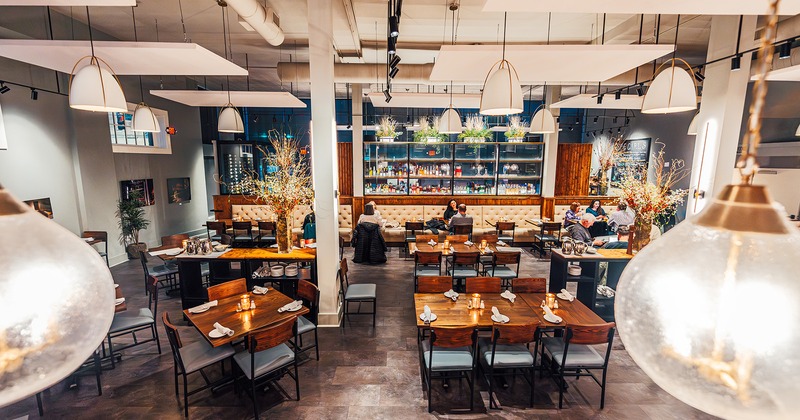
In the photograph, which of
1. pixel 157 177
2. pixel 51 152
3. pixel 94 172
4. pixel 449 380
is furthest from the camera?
pixel 157 177

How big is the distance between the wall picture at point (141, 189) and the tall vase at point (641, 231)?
10405 millimetres

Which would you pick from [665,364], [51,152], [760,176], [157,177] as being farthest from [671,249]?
[157,177]

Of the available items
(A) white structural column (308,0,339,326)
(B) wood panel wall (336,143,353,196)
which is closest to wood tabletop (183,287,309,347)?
(A) white structural column (308,0,339,326)

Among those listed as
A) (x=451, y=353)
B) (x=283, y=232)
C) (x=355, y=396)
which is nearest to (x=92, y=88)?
(x=283, y=232)

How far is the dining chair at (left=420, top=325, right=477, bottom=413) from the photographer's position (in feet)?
10.2

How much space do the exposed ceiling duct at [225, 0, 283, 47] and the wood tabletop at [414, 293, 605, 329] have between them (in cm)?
405

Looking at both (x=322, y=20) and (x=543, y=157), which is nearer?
(x=322, y=20)

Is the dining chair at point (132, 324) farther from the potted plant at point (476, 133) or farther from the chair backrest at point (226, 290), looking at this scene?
the potted plant at point (476, 133)

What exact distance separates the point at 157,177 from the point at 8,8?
190 inches

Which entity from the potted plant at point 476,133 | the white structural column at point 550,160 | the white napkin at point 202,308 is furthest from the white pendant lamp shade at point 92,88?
the white structural column at point 550,160

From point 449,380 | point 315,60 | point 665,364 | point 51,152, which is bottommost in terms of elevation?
point 449,380

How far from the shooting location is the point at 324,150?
462cm

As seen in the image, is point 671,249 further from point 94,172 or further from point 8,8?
point 94,172

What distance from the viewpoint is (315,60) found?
14.6 ft
